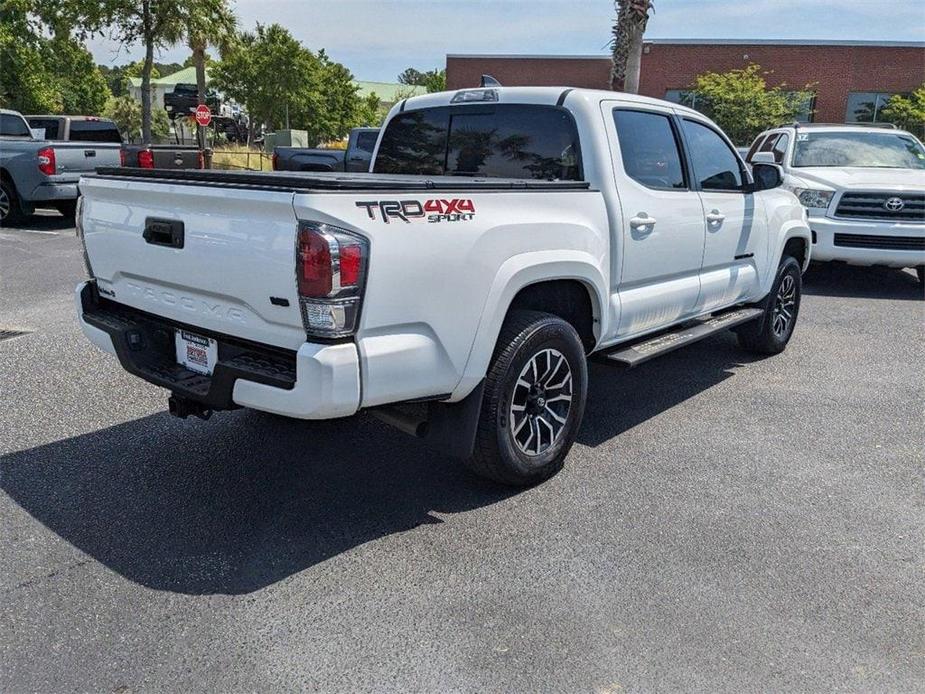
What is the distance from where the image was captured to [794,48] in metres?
35.0

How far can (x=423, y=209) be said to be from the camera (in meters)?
3.09

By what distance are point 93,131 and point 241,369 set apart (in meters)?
13.4

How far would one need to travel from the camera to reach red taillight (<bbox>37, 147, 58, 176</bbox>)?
11922 mm

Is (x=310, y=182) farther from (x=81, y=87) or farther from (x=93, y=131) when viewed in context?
(x=81, y=87)

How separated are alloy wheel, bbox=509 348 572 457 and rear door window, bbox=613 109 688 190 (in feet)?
4.09

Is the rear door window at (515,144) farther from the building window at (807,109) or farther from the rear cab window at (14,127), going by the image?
the building window at (807,109)

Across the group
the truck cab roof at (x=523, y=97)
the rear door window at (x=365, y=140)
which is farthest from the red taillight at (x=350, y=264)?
the rear door window at (x=365, y=140)

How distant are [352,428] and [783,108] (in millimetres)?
30708

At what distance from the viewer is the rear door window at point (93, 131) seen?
14258mm

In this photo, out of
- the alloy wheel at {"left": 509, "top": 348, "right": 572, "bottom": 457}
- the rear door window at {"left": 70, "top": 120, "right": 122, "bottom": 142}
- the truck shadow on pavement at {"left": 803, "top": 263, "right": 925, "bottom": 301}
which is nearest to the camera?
the alloy wheel at {"left": 509, "top": 348, "right": 572, "bottom": 457}

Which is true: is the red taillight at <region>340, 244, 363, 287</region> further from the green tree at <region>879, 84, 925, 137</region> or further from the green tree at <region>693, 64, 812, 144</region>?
the green tree at <region>879, 84, 925, 137</region>

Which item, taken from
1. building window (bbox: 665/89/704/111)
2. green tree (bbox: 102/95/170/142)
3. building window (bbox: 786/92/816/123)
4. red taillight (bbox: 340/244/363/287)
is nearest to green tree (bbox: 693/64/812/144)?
building window (bbox: 786/92/816/123)

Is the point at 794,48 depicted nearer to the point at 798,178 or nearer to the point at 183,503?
the point at 798,178

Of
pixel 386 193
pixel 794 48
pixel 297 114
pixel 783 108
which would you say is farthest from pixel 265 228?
pixel 297 114
